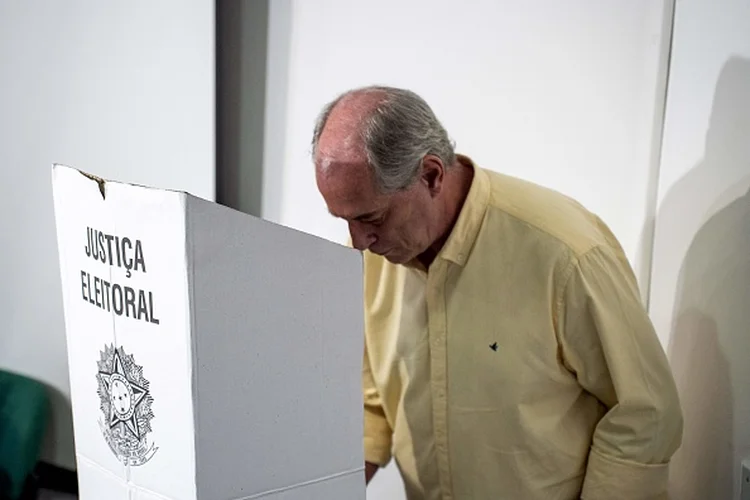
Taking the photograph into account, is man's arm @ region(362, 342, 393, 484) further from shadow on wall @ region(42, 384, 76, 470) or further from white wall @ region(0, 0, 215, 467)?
shadow on wall @ region(42, 384, 76, 470)

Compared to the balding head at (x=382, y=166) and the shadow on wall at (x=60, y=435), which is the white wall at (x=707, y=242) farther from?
the shadow on wall at (x=60, y=435)

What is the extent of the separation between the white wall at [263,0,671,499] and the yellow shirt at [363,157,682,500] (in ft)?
1.05

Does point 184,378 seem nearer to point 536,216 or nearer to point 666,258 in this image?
point 536,216

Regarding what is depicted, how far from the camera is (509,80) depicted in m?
1.62

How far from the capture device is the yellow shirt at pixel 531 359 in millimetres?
1147

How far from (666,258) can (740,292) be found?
21 cm

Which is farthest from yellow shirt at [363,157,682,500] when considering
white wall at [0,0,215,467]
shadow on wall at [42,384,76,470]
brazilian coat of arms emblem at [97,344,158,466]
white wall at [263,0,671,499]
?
shadow on wall at [42,384,76,470]

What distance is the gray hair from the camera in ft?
3.51

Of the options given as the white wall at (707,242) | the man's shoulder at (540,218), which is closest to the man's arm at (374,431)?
the man's shoulder at (540,218)

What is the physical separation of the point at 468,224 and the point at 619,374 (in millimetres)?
298

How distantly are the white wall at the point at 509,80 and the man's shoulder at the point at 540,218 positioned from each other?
33 centimetres

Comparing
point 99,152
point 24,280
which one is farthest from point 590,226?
point 24,280

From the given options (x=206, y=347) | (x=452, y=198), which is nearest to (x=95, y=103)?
(x=452, y=198)

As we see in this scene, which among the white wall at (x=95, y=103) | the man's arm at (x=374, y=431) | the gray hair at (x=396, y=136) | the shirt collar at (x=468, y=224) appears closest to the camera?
the gray hair at (x=396, y=136)
